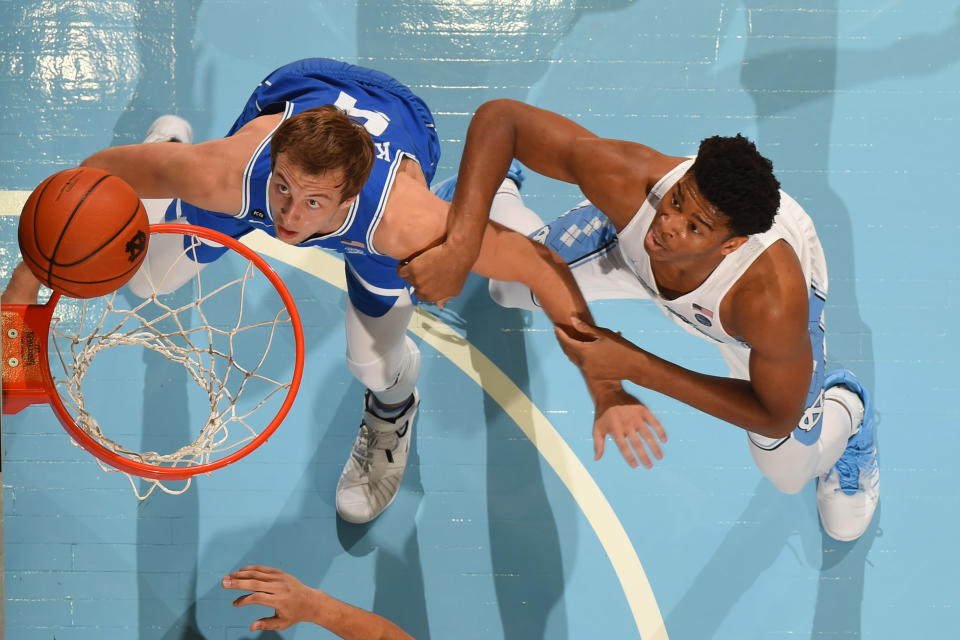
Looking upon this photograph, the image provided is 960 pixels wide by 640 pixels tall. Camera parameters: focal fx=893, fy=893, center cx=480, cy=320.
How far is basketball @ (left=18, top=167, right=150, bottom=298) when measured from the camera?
8.80ft

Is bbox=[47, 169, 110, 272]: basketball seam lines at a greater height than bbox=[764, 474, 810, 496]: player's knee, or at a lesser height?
greater

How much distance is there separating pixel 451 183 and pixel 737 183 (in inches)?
72.2

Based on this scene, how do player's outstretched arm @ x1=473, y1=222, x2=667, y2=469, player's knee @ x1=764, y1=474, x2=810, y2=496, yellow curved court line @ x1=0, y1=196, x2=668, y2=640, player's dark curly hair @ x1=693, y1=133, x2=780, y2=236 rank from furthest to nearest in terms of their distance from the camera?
yellow curved court line @ x1=0, y1=196, x2=668, y2=640 → player's knee @ x1=764, y1=474, x2=810, y2=496 → player's outstretched arm @ x1=473, y1=222, x2=667, y2=469 → player's dark curly hair @ x1=693, y1=133, x2=780, y2=236

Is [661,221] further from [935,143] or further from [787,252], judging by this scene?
[935,143]

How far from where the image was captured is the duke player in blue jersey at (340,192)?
9.81 ft

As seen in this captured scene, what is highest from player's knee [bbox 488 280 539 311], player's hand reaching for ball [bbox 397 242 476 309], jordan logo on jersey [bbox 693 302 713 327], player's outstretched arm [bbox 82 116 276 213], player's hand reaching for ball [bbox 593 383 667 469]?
player's outstretched arm [bbox 82 116 276 213]

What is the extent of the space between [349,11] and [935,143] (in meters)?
3.24

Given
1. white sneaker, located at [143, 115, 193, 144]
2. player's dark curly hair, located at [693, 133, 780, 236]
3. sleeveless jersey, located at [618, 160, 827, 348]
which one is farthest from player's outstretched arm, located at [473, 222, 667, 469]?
white sneaker, located at [143, 115, 193, 144]

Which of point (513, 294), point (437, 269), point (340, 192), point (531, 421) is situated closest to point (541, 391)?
point (531, 421)

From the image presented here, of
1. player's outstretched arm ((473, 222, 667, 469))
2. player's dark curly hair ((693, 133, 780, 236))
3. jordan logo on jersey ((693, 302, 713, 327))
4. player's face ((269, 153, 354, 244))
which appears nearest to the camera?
player's dark curly hair ((693, 133, 780, 236))

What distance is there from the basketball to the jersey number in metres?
0.90

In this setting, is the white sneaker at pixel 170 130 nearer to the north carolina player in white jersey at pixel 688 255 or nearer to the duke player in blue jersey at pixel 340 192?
the duke player in blue jersey at pixel 340 192

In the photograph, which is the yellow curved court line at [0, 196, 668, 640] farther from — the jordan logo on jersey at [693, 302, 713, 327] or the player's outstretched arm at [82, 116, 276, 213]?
the player's outstretched arm at [82, 116, 276, 213]

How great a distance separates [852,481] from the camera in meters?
4.30
